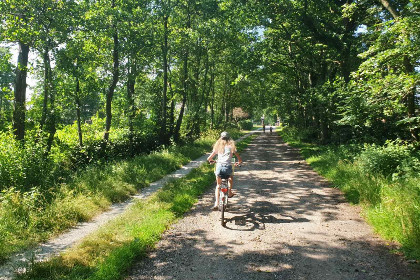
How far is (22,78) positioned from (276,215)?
13.9m

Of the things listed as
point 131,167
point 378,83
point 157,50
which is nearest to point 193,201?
point 131,167

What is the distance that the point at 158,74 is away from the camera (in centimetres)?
1981

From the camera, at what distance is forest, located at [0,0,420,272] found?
7.57 m

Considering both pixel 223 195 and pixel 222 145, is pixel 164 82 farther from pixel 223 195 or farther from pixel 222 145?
pixel 223 195

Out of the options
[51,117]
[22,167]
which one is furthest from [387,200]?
[51,117]

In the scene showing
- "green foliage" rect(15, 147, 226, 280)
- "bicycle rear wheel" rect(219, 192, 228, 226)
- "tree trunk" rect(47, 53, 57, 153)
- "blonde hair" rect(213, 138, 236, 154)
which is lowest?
"green foliage" rect(15, 147, 226, 280)

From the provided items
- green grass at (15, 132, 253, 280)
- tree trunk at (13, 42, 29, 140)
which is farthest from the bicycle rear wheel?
tree trunk at (13, 42, 29, 140)

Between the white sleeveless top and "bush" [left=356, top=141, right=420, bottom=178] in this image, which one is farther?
"bush" [left=356, top=141, right=420, bottom=178]

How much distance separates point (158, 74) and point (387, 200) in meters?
17.3

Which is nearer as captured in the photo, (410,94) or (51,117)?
(410,94)

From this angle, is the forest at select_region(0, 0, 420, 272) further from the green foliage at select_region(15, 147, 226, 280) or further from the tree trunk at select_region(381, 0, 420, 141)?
the green foliage at select_region(15, 147, 226, 280)

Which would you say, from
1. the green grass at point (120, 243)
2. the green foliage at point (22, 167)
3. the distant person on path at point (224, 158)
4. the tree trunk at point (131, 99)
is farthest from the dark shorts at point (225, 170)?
the tree trunk at point (131, 99)

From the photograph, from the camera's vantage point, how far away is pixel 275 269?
13.2ft

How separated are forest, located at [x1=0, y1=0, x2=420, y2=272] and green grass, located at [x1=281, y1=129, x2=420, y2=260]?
91 mm
